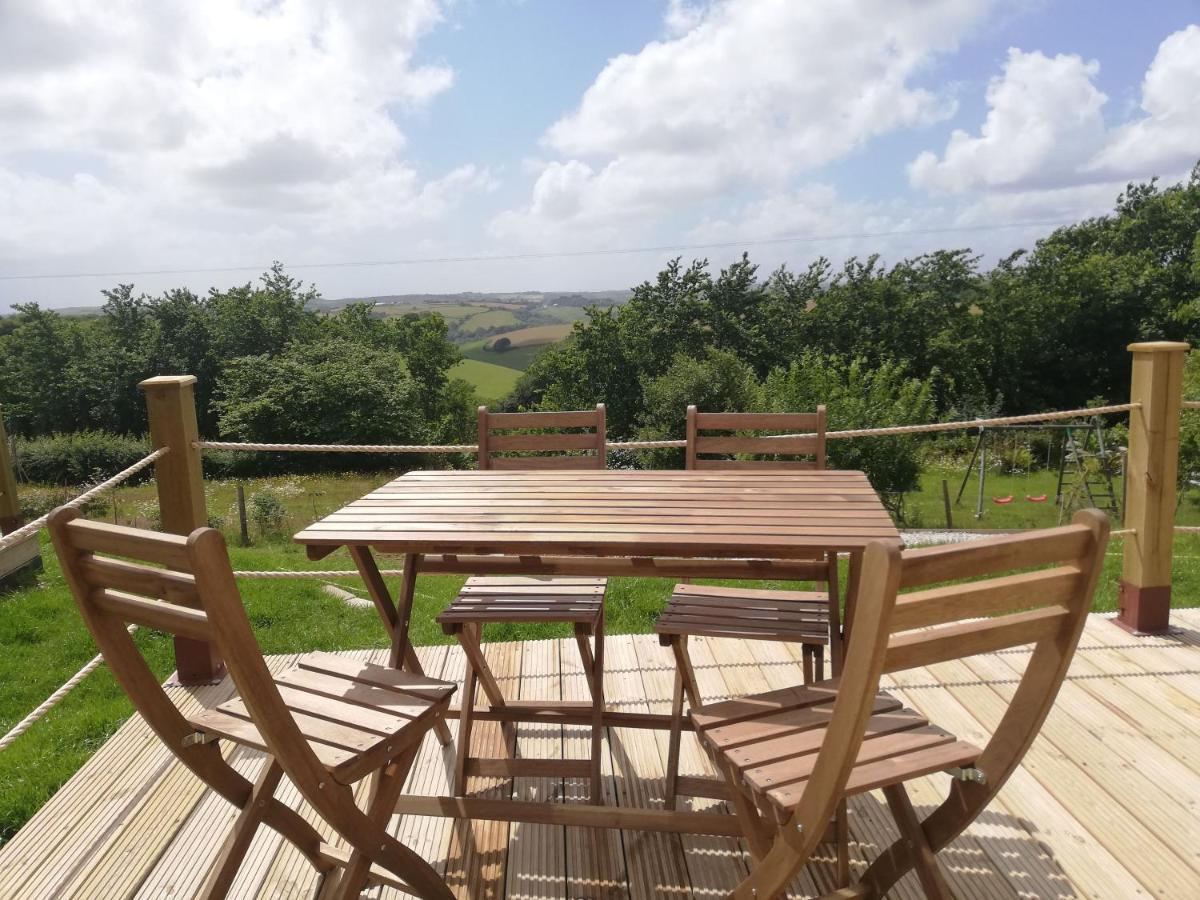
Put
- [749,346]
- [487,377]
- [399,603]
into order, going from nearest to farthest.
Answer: [399,603], [749,346], [487,377]

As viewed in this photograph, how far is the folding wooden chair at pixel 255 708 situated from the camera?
1239 mm

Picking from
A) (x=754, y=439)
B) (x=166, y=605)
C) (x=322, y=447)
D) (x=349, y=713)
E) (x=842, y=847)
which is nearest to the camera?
(x=166, y=605)

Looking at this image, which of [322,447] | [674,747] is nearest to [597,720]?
[674,747]

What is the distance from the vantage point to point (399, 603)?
2.17 metres

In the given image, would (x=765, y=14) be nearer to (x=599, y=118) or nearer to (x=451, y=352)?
(x=599, y=118)

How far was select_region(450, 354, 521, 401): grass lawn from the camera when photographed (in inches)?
2108

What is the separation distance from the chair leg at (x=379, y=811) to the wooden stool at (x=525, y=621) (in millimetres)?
492

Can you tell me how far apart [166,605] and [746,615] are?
1.44m

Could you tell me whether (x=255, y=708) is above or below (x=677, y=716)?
above

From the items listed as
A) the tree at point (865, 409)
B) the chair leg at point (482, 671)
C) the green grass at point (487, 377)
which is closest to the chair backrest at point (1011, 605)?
the chair leg at point (482, 671)

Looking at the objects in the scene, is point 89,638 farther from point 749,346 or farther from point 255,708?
point 749,346

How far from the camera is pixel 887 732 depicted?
1.51m

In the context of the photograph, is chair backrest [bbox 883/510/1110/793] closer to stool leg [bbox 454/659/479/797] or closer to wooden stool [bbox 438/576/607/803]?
wooden stool [bbox 438/576/607/803]

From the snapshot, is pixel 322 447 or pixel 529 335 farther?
pixel 529 335
